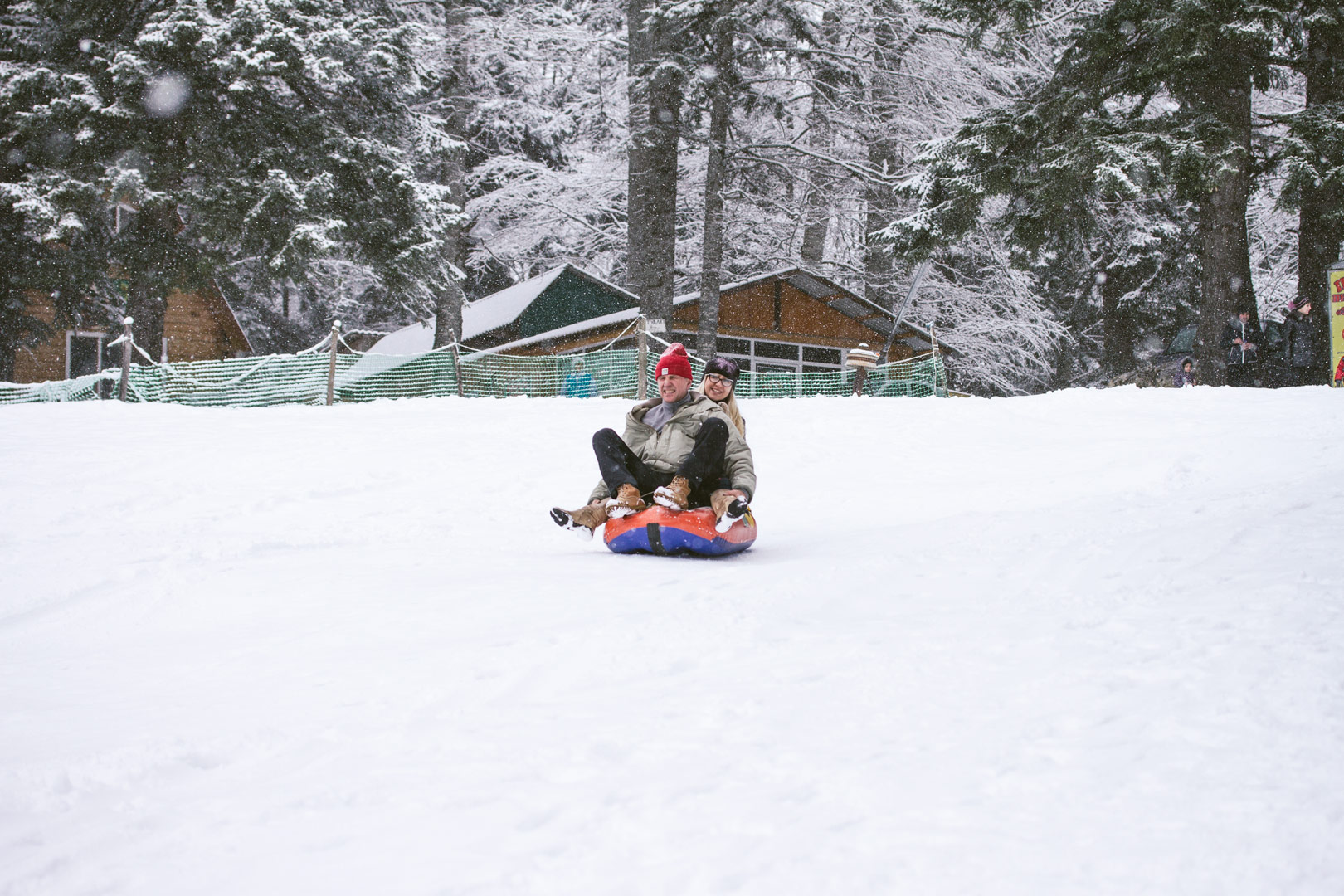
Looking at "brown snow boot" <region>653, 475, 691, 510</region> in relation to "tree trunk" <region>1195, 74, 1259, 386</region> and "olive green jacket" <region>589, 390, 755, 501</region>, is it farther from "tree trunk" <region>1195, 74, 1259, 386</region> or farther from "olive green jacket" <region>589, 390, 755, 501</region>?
Result: "tree trunk" <region>1195, 74, 1259, 386</region>

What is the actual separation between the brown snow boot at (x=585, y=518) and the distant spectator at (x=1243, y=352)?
43.2 feet

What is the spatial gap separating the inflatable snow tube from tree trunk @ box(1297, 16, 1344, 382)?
1161 cm

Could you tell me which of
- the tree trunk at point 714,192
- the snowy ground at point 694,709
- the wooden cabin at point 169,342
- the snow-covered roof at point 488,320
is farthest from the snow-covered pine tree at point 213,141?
the snowy ground at point 694,709

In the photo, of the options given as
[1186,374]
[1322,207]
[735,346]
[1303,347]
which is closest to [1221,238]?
[1303,347]

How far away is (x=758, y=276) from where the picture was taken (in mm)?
23875

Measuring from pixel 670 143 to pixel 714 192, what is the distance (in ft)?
4.11

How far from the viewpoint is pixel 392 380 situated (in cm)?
1936

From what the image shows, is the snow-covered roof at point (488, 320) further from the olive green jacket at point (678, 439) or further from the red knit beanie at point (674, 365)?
the red knit beanie at point (674, 365)

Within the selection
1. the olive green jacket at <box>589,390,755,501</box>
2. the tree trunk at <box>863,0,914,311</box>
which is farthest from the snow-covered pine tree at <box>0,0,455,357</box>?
the olive green jacket at <box>589,390,755,501</box>

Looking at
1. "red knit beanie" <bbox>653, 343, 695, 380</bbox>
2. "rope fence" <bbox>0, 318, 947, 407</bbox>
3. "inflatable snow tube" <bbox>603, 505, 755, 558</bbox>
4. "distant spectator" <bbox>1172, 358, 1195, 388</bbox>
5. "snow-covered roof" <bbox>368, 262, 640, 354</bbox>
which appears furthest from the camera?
"snow-covered roof" <bbox>368, 262, 640, 354</bbox>

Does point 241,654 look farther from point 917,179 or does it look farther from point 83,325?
point 83,325

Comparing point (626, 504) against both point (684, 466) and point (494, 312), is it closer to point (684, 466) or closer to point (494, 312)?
point (684, 466)

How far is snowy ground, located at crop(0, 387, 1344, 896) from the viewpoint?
2.02 m

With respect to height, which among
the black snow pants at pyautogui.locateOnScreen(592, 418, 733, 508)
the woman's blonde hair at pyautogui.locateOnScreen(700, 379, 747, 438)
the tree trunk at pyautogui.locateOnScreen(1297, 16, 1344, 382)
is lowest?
the black snow pants at pyautogui.locateOnScreen(592, 418, 733, 508)
